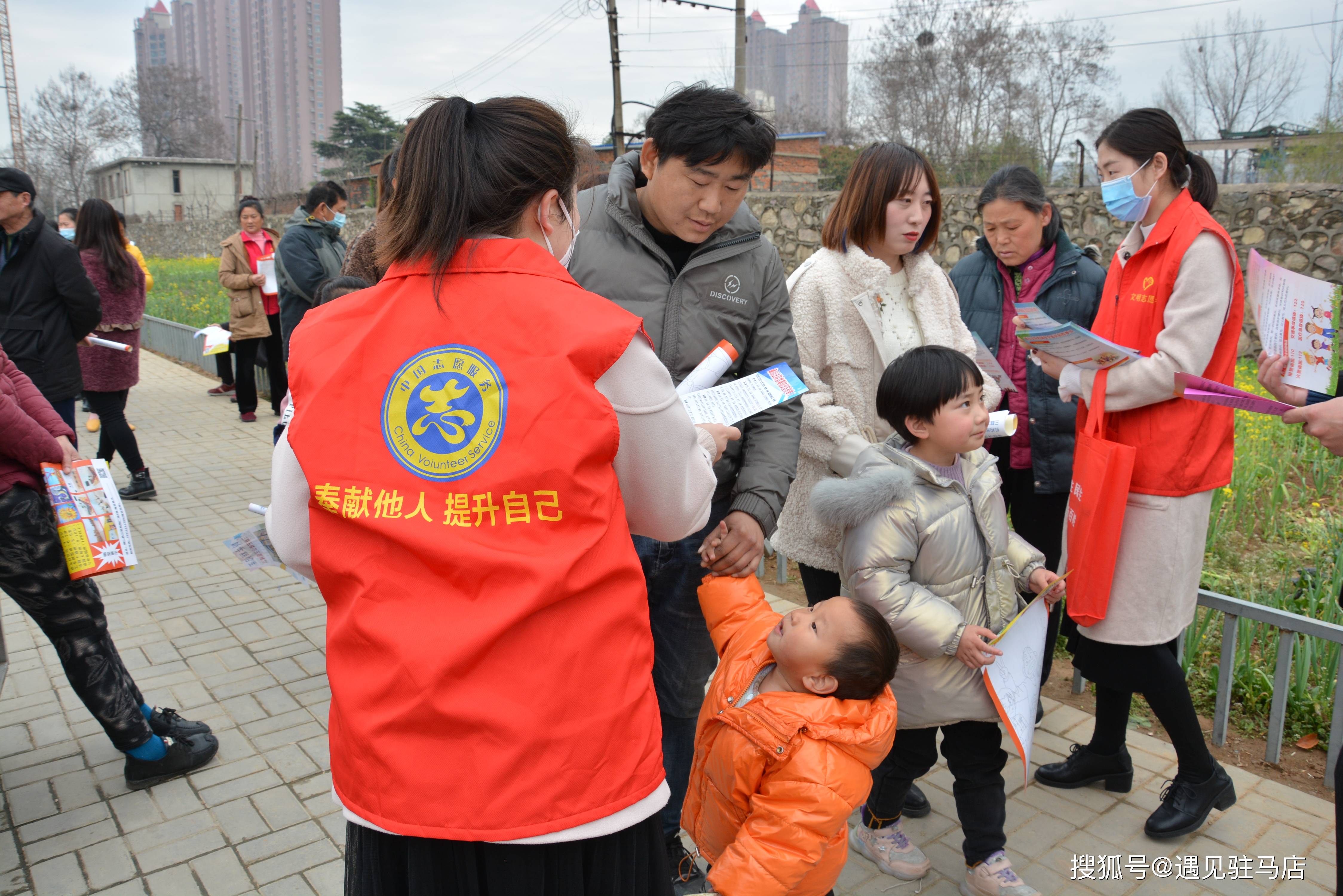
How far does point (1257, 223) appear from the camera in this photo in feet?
30.8

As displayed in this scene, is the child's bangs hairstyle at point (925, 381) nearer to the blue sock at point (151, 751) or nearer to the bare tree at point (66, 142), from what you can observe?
the blue sock at point (151, 751)

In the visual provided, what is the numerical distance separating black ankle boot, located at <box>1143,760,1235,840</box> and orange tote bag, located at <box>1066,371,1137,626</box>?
1.90ft

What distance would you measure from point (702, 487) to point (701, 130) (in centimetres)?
97

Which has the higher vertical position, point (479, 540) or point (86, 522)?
point (479, 540)

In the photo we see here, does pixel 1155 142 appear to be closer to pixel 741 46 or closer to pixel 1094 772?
pixel 1094 772

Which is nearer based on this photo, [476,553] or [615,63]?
[476,553]

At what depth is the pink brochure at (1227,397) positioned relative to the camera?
7.47 feet

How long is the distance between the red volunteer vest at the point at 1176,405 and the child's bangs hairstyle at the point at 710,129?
1.33m

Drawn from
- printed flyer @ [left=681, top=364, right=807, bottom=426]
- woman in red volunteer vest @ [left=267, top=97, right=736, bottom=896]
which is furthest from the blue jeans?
woman in red volunteer vest @ [left=267, top=97, right=736, bottom=896]

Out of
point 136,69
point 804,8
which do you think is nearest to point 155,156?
point 136,69

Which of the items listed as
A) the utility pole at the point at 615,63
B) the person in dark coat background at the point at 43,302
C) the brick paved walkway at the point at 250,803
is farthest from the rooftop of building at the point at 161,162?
the brick paved walkway at the point at 250,803

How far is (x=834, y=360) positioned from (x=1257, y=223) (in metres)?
8.69

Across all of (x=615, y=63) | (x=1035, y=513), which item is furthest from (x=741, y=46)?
(x=1035, y=513)

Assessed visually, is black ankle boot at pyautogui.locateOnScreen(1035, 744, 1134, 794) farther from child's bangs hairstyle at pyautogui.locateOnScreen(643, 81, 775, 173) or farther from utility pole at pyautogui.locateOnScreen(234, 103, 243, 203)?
utility pole at pyautogui.locateOnScreen(234, 103, 243, 203)
